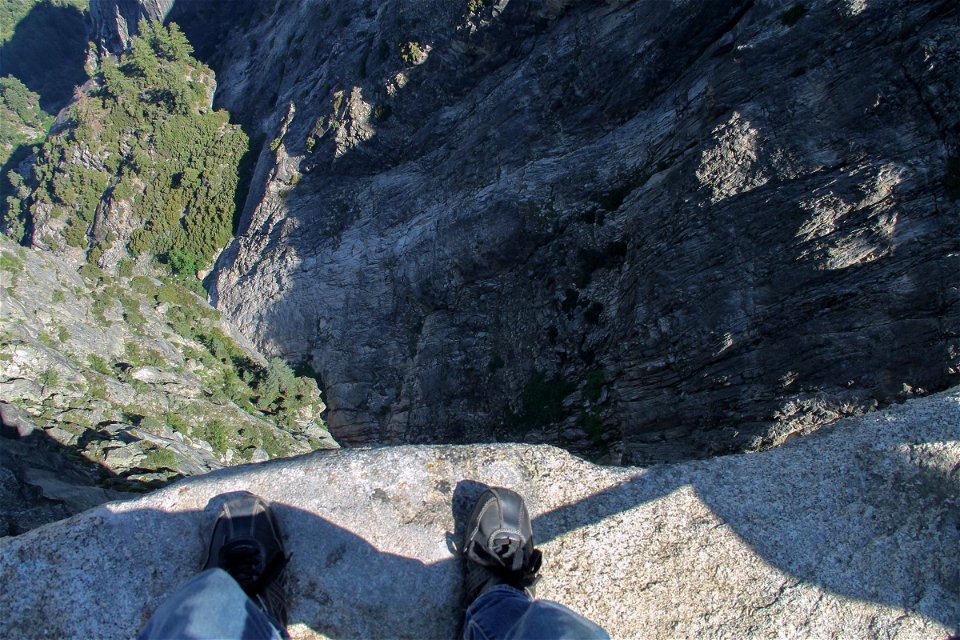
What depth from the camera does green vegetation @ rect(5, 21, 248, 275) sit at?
1011 inches

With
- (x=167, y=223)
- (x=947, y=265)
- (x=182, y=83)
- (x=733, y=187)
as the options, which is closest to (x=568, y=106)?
(x=733, y=187)

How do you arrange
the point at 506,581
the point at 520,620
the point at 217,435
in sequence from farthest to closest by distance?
the point at 217,435
the point at 506,581
the point at 520,620

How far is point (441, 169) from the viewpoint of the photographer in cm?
1952

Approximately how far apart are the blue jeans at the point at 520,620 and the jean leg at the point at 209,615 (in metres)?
1.15

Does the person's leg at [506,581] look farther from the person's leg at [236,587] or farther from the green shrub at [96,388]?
the green shrub at [96,388]

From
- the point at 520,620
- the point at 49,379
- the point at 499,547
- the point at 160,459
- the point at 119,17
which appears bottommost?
the point at 160,459

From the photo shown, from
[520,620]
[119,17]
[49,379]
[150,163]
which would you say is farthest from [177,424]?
[119,17]

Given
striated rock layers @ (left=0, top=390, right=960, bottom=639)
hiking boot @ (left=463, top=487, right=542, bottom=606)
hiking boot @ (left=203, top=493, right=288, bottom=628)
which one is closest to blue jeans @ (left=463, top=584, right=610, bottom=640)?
hiking boot @ (left=463, top=487, right=542, bottom=606)

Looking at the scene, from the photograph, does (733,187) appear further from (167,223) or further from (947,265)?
(167,223)

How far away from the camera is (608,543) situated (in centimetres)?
439

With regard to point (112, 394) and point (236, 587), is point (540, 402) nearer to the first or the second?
point (112, 394)

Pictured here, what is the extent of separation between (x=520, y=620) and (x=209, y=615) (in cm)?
162

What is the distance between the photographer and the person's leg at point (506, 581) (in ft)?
9.70

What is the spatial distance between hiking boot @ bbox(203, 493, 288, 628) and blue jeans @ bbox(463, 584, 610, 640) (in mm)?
1391
